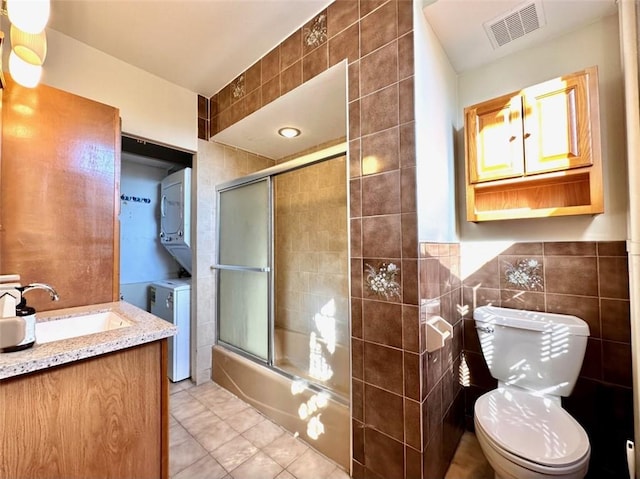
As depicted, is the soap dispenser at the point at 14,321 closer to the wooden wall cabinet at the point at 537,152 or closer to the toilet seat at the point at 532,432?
the toilet seat at the point at 532,432

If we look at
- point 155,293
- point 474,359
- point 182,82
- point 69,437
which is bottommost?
point 474,359

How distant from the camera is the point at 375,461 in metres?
1.34

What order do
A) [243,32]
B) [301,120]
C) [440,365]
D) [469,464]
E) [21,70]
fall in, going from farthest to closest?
[301,120] < [243,32] < [469,464] < [440,365] < [21,70]

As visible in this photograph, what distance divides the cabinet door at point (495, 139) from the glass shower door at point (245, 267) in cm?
140

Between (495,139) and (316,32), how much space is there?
1.21 meters

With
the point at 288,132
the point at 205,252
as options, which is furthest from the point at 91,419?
the point at 288,132

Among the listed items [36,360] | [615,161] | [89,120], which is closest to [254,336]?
[36,360]

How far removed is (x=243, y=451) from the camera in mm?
1611

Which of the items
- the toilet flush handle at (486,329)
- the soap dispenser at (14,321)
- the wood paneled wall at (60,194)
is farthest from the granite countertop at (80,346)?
the toilet flush handle at (486,329)

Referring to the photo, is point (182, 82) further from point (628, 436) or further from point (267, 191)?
point (628, 436)

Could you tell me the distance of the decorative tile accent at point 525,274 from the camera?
1.53 metres

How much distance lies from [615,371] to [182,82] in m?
3.35

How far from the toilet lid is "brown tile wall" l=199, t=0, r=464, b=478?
0.23 meters

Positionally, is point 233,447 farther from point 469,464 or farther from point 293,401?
point 469,464
